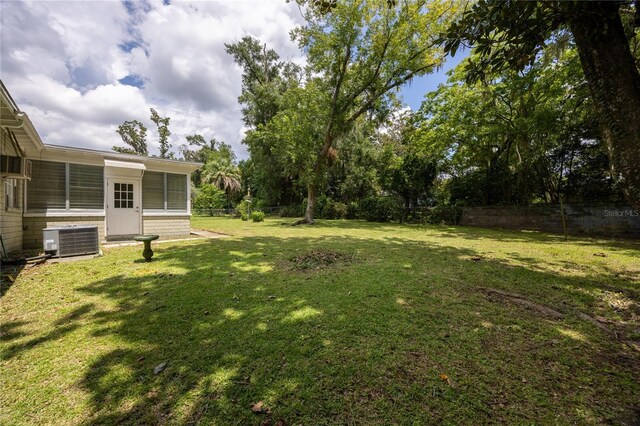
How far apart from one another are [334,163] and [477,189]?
10585 mm

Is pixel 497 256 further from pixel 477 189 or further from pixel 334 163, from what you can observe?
pixel 334 163

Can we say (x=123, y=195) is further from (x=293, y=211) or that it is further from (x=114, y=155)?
(x=293, y=211)

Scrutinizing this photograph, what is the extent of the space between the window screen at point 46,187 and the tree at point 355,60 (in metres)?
9.70

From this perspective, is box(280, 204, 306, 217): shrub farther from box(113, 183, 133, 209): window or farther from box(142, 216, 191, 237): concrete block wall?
box(113, 183, 133, 209): window

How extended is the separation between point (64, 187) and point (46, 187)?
1.16 ft

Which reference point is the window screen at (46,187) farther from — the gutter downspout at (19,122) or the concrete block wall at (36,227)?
the gutter downspout at (19,122)

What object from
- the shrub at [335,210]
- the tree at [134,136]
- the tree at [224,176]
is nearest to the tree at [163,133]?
the tree at [134,136]

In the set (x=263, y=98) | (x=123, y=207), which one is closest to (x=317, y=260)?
(x=123, y=207)

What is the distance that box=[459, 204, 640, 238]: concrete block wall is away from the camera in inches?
348

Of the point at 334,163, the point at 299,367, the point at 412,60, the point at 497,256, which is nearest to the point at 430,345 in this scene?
the point at 299,367

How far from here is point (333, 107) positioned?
44.3 ft

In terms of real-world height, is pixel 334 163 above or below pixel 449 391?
above

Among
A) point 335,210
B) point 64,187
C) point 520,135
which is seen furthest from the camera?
point 335,210

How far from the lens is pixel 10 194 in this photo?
5980 millimetres
